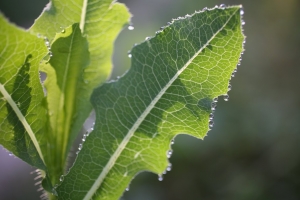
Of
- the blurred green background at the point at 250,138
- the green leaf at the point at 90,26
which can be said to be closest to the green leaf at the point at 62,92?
the green leaf at the point at 90,26

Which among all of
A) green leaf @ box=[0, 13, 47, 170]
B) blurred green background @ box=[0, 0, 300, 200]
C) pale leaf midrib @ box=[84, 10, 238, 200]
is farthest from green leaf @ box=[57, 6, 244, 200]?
blurred green background @ box=[0, 0, 300, 200]

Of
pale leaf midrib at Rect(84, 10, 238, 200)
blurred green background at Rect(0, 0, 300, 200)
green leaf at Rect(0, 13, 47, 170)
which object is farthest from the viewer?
blurred green background at Rect(0, 0, 300, 200)

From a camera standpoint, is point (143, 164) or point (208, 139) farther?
point (208, 139)

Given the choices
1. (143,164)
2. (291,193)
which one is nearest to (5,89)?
(143,164)

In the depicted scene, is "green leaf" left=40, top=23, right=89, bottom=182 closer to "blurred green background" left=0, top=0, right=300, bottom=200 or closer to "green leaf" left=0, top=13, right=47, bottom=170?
"green leaf" left=0, top=13, right=47, bottom=170

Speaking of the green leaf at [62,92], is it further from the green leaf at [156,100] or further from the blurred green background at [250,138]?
the blurred green background at [250,138]

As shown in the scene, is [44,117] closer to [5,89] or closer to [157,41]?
[5,89]

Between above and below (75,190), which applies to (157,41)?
above
